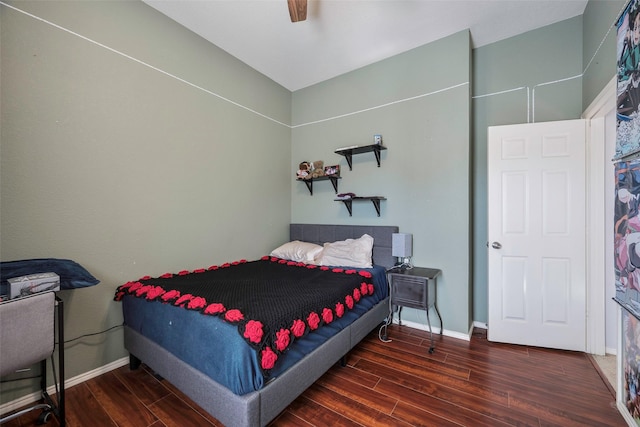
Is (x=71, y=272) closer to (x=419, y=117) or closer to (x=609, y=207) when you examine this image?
(x=419, y=117)

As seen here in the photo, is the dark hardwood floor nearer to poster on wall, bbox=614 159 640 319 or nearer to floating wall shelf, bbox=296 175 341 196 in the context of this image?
poster on wall, bbox=614 159 640 319

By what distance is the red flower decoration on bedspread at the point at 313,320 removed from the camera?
170 cm

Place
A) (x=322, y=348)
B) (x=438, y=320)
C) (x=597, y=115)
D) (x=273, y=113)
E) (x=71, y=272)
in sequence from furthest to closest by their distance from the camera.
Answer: (x=273, y=113) → (x=438, y=320) → (x=597, y=115) → (x=322, y=348) → (x=71, y=272)

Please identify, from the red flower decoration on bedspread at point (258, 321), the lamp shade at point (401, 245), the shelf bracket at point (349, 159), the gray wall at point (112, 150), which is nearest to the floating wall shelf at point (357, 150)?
the shelf bracket at point (349, 159)

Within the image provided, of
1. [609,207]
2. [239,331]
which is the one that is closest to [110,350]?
[239,331]

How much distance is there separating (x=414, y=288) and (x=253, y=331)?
176 centimetres

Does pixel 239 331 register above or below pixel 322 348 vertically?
above

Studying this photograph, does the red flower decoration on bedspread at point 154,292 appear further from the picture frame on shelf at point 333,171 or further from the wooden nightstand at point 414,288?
the picture frame on shelf at point 333,171

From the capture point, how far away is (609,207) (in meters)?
2.23

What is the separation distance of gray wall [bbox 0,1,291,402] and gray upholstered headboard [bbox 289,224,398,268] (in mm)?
903

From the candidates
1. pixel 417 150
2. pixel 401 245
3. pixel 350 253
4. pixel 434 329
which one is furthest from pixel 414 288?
pixel 417 150

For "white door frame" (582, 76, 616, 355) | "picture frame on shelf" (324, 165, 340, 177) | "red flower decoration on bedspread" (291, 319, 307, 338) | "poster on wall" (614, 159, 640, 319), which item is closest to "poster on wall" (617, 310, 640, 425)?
"poster on wall" (614, 159, 640, 319)

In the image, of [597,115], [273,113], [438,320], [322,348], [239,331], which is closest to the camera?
[239,331]

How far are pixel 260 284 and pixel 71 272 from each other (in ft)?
4.10
